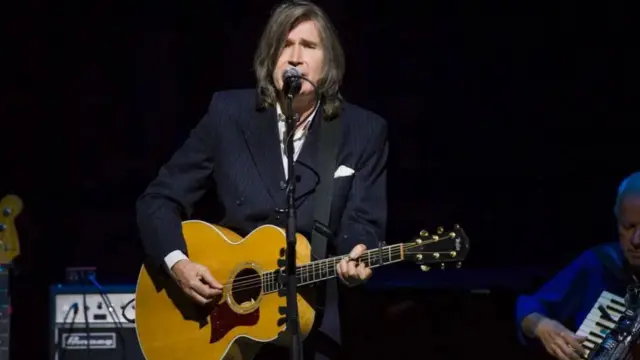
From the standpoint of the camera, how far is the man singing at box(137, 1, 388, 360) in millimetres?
4230

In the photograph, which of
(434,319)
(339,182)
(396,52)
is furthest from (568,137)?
(339,182)

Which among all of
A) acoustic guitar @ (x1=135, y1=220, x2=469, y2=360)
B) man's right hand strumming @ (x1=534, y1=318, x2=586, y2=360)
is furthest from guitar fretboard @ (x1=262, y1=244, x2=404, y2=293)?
man's right hand strumming @ (x1=534, y1=318, x2=586, y2=360)

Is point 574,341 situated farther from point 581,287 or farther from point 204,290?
point 204,290

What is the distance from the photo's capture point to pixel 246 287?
4285 mm

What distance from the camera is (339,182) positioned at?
167 inches

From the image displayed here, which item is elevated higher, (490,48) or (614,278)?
(490,48)

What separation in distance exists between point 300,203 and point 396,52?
208 cm

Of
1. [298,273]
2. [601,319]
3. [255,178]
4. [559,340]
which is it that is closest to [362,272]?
[298,273]

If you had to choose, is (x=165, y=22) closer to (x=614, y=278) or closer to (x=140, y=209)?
(x=140, y=209)

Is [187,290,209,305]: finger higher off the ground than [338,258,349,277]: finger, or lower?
lower

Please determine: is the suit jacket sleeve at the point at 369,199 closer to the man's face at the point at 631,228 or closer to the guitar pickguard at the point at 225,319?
the guitar pickguard at the point at 225,319

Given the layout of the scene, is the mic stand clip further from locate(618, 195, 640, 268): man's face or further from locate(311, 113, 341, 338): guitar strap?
locate(618, 195, 640, 268): man's face

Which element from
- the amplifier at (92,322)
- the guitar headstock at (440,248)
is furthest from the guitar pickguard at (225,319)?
the amplifier at (92,322)

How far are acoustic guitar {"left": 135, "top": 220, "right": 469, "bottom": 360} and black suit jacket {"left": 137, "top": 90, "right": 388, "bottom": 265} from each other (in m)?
0.09
